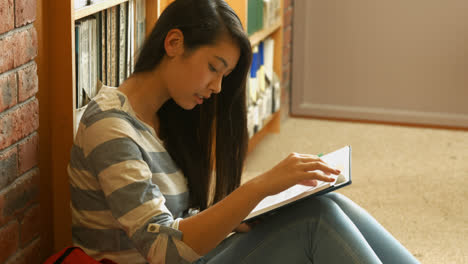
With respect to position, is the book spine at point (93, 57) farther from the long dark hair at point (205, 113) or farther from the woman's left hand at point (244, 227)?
the woman's left hand at point (244, 227)

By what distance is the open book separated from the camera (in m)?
1.28

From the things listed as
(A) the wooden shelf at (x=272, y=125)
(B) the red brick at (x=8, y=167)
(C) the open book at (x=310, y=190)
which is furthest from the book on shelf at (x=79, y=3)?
(A) the wooden shelf at (x=272, y=125)

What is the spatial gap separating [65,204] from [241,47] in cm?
50

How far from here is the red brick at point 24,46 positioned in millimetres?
1229

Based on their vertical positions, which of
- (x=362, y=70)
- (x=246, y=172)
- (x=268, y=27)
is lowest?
(x=246, y=172)

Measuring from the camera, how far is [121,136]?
1.20 m

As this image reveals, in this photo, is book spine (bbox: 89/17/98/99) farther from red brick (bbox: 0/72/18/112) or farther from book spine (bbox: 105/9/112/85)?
red brick (bbox: 0/72/18/112)

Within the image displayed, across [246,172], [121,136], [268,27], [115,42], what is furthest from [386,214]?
[121,136]

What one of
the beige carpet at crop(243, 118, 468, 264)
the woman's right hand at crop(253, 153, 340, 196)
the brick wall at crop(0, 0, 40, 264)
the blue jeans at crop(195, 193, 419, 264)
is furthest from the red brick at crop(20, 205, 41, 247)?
the beige carpet at crop(243, 118, 468, 264)

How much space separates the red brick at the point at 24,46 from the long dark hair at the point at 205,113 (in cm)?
20

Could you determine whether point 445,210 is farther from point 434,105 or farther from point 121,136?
point 121,136

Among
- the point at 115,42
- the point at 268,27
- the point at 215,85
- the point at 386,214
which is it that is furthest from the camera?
the point at 268,27

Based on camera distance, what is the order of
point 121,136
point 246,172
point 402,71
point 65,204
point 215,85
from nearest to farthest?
point 121,136
point 215,85
point 65,204
point 246,172
point 402,71

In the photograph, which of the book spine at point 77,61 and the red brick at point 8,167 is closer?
the red brick at point 8,167
